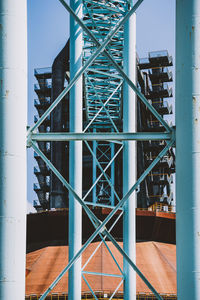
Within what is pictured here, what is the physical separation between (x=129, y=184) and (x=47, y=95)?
3966cm

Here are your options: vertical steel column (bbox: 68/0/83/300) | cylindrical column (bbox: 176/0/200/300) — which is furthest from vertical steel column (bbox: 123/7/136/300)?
cylindrical column (bbox: 176/0/200/300)

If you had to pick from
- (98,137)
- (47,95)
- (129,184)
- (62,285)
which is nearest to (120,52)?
(129,184)

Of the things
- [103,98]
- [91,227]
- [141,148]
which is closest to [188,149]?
[103,98]

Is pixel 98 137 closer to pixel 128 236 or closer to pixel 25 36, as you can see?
pixel 25 36

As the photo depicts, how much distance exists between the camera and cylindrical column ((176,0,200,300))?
4844mm

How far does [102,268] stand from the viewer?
84.1ft

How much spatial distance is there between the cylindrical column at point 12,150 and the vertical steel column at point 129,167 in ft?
25.4

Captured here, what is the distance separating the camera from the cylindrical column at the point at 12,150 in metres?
4.79

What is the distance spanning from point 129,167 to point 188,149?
8276 millimetres

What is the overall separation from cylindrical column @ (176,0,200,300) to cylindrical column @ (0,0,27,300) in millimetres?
1813

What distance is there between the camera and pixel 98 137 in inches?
232

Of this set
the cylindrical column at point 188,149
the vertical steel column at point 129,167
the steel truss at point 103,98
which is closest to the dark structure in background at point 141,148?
the steel truss at point 103,98

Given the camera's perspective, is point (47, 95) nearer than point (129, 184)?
No

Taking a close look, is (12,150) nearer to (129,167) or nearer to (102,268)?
(129,167)
